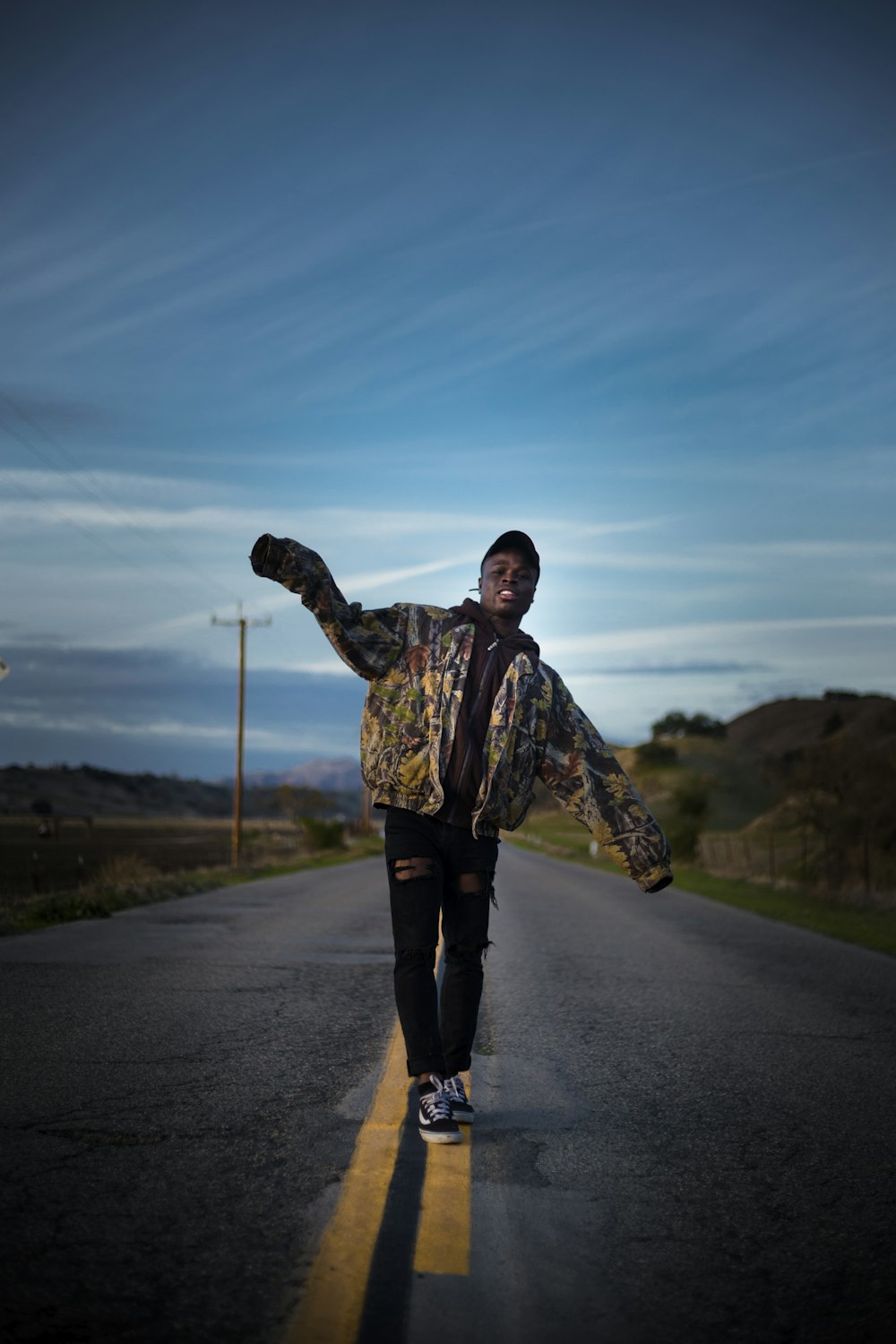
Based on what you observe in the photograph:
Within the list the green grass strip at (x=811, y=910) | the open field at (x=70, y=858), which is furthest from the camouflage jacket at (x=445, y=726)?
the open field at (x=70, y=858)

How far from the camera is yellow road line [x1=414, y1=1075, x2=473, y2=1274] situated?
9.62 ft

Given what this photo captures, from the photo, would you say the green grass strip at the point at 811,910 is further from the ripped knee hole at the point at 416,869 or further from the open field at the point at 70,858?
the open field at the point at 70,858

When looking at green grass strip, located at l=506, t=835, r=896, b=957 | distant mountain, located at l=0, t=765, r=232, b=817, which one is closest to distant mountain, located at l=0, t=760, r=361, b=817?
distant mountain, located at l=0, t=765, r=232, b=817

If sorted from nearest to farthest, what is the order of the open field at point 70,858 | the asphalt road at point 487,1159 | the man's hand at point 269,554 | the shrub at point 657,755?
1. the asphalt road at point 487,1159
2. the man's hand at point 269,554
3. the open field at point 70,858
4. the shrub at point 657,755

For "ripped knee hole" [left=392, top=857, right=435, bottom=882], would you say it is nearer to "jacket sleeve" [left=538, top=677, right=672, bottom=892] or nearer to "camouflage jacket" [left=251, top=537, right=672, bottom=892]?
"camouflage jacket" [left=251, top=537, right=672, bottom=892]

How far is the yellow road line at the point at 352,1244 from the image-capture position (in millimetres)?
2527

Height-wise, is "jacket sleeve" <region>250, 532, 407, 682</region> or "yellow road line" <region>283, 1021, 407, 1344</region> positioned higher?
"jacket sleeve" <region>250, 532, 407, 682</region>

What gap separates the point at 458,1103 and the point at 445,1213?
3.13 feet

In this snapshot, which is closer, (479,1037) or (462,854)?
(462,854)

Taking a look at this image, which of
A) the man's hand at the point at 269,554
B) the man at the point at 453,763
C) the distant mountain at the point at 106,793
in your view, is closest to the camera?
the man at the point at 453,763

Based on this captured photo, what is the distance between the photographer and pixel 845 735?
29062 millimetres

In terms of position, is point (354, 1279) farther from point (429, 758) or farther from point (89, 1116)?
point (429, 758)

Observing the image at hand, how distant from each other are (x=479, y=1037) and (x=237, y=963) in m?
3.03

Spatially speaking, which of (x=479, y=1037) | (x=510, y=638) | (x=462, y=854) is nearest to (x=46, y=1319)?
(x=462, y=854)
